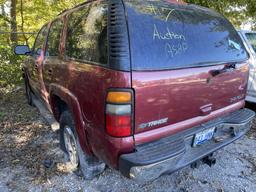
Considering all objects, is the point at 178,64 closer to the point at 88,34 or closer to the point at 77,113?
the point at 88,34

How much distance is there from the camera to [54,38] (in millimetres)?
3305

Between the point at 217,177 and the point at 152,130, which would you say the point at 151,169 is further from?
the point at 217,177

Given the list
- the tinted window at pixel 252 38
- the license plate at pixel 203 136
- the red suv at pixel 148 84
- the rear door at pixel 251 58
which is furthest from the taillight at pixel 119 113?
the tinted window at pixel 252 38

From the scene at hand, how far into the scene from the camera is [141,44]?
195 cm

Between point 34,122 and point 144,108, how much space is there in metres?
3.01

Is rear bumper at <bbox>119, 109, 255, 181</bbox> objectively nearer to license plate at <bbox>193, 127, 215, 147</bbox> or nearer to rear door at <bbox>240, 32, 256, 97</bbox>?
license plate at <bbox>193, 127, 215, 147</bbox>

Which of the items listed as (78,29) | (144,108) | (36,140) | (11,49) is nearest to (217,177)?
(144,108)

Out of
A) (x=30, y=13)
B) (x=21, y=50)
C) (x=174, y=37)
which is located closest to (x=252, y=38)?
(x=174, y=37)

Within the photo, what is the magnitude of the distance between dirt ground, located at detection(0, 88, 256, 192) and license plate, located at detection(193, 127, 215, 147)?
0.58m

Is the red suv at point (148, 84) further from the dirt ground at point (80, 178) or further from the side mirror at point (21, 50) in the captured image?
the side mirror at point (21, 50)

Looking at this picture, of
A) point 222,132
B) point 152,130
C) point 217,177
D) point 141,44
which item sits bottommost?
point 217,177

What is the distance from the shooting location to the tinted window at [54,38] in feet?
10.2

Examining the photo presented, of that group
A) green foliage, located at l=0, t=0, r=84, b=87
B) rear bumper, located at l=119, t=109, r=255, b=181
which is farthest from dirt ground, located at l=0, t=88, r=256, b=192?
green foliage, located at l=0, t=0, r=84, b=87

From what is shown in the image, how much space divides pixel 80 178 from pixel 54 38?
1801 mm
